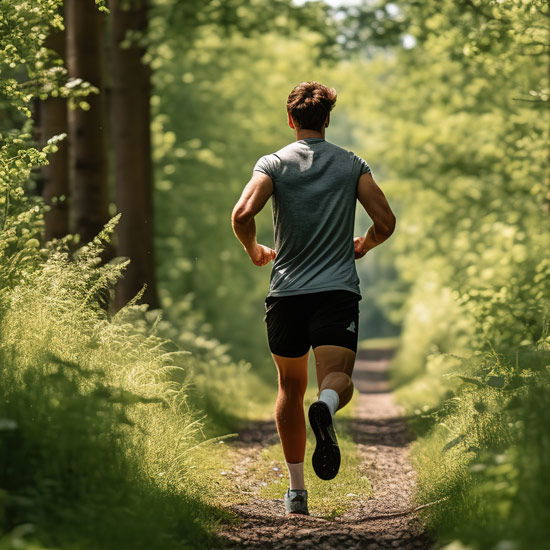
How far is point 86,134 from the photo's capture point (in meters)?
9.61

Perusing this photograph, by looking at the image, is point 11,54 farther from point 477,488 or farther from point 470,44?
point 470,44

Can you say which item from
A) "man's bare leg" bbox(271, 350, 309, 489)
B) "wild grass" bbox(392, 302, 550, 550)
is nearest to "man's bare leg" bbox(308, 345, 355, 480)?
"man's bare leg" bbox(271, 350, 309, 489)

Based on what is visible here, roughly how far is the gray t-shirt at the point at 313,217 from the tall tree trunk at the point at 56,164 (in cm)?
488

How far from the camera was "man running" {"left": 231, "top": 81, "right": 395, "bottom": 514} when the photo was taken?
5.39 meters

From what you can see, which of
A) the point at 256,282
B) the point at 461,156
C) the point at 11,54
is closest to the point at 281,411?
the point at 11,54

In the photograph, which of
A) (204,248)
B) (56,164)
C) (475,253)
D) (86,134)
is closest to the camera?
(86,134)

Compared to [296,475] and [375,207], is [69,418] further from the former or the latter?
[375,207]

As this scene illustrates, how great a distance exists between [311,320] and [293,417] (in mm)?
714

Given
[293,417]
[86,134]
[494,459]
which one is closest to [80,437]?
[293,417]

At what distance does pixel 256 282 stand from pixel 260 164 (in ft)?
77.7

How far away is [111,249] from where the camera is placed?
33.2ft

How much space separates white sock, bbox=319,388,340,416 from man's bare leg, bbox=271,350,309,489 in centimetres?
44

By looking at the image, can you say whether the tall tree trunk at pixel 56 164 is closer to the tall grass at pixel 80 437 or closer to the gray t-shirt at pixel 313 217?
the tall grass at pixel 80 437

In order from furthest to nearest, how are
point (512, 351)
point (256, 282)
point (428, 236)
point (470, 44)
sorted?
1. point (256, 282)
2. point (428, 236)
3. point (470, 44)
4. point (512, 351)
